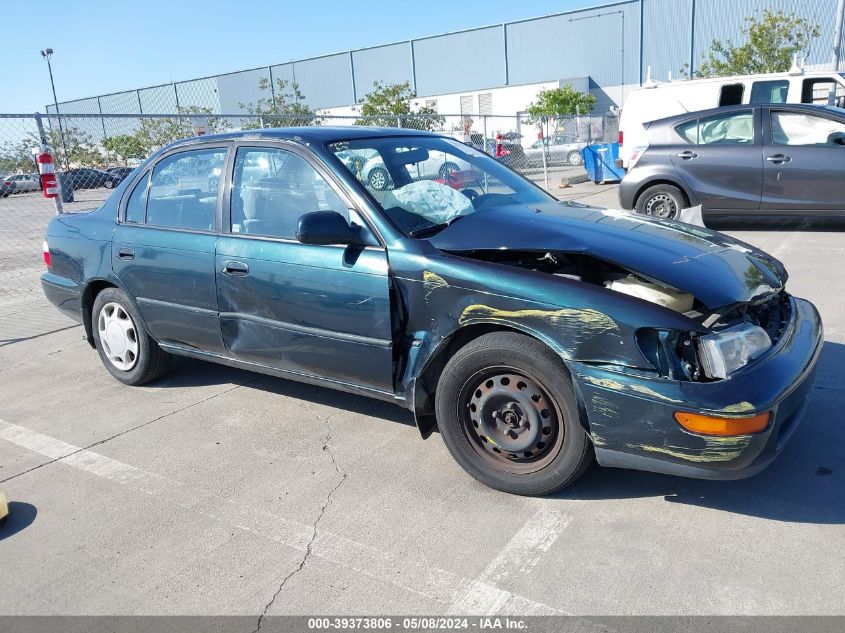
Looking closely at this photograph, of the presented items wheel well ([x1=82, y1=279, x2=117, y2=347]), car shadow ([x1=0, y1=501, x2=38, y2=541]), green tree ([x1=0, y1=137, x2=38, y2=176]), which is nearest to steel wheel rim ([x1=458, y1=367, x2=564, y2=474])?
car shadow ([x1=0, y1=501, x2=38, y2=541])

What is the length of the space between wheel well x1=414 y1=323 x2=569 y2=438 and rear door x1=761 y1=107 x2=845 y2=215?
22.9 feet

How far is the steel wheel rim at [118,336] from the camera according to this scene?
484cm

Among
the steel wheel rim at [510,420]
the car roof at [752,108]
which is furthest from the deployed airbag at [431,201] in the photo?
the car roof at [752,108]

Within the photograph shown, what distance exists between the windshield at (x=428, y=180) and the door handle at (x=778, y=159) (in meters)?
5.52

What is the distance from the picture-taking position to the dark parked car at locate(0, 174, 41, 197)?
1283 centimetres

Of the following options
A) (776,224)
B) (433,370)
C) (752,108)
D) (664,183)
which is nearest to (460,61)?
(776,224)

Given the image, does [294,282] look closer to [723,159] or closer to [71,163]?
[723,159]

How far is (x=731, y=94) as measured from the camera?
1258 centimetres

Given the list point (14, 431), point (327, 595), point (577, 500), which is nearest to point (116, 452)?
point (14, 431)

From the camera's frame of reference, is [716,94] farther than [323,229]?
Yes

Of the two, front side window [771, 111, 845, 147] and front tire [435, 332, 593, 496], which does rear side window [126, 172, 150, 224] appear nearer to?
front tire [435, 332, 593, 496]

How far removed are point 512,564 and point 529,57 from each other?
51.0 m

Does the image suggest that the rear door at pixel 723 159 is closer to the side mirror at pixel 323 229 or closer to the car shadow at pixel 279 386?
the car shadow at pixel 279 386

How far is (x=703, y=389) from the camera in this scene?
105 inches
